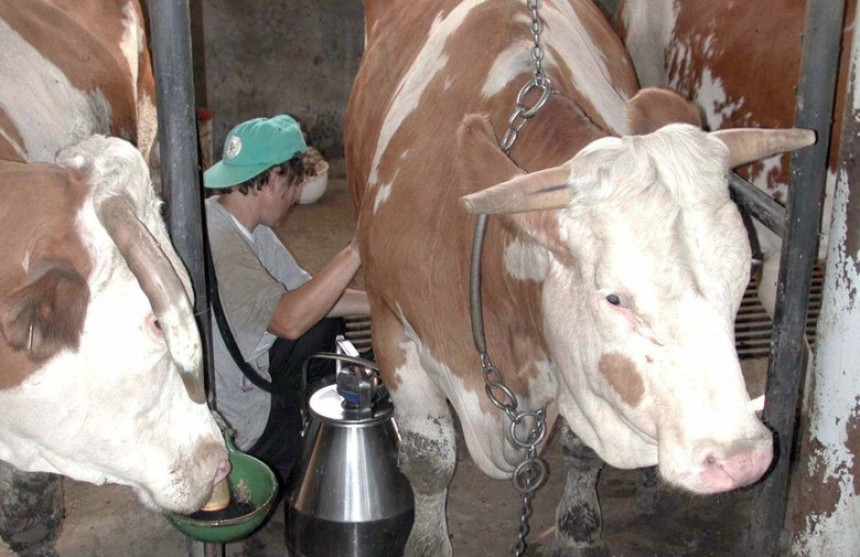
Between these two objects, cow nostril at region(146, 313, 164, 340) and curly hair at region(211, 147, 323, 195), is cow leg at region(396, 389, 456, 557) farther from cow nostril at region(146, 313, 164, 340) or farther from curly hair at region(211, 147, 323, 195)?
cow nostril at region(146, 313, 164, 340)

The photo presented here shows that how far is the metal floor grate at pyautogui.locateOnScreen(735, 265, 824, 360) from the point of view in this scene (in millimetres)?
4121

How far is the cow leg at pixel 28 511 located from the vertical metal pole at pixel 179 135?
1.03 metres

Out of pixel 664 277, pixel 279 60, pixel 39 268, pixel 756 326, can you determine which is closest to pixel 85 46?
pixel 39 268

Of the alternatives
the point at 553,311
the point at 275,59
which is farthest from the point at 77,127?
the point at 275,59

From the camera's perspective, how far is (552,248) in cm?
184

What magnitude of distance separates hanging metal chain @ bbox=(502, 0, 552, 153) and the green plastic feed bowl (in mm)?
870

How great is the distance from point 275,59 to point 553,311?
5293 millimetres

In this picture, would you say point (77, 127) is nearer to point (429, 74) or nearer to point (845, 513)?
point (429, 74)

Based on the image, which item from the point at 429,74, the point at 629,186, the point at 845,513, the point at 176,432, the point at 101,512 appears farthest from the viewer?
the point at 101,512

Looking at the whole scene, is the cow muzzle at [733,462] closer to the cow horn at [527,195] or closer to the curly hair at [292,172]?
the cow horn at [527,195]

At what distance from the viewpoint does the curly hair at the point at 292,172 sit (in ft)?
10.00

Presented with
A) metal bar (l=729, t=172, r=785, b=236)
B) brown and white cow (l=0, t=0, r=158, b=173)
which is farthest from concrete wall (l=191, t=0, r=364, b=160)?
metal bar (l=729, t=172, r=785, b=236)

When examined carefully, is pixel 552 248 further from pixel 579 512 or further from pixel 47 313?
pixel 579 512

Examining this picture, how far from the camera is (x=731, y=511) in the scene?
10.5 ft
